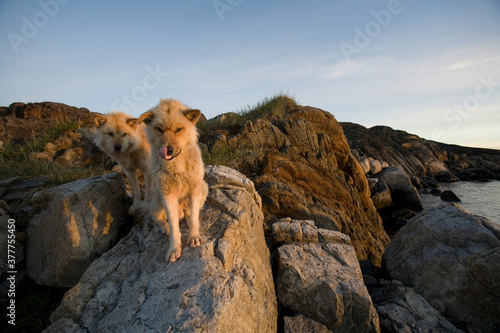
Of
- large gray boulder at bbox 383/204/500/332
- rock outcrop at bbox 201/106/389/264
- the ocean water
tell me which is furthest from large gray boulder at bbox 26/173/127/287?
the ocean water

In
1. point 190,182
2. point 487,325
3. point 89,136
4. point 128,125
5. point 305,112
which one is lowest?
point 487,325

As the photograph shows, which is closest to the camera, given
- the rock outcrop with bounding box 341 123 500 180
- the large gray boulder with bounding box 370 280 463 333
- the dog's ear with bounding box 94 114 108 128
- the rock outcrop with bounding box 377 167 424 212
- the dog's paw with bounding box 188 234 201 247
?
the dog's paw with bounding box 188 234 201 247

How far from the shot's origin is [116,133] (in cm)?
535

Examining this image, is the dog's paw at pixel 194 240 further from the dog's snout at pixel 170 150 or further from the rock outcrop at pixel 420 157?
the rock outcrop at pixel 420 157

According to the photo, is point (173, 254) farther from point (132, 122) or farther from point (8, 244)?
point (8, 244)

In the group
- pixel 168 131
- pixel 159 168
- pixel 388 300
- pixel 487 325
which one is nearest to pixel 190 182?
pixel 159 168

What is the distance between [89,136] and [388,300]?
12466 mm

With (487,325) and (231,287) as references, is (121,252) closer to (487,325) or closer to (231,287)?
(231,287)

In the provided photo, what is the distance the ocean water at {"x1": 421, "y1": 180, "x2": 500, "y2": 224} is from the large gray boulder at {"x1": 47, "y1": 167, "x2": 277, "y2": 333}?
52.2 ft

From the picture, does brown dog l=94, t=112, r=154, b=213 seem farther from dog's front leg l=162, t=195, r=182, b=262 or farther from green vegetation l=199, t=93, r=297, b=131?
green vegetation l=199, t=93, r=297, b=131

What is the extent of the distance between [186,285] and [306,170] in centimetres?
701

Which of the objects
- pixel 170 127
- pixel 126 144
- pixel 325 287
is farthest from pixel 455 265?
pixel 126 144

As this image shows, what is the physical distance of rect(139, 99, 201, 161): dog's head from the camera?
138 inches

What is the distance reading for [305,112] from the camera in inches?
445
